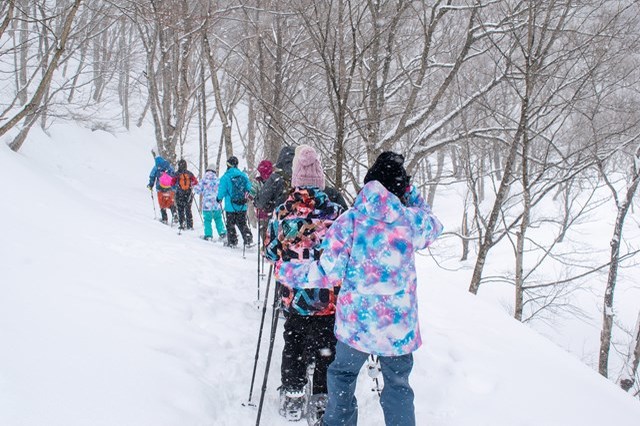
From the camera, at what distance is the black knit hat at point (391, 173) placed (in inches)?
99.0

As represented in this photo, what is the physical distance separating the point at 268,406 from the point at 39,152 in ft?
69.2

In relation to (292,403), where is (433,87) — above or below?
above

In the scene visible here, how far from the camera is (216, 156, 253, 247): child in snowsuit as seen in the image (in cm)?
830

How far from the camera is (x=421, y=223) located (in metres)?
2.58

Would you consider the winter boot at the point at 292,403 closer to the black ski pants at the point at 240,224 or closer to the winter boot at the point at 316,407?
the winter boot at the point at 316,407

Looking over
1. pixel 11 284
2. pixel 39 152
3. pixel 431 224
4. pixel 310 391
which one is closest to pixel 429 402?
pixel 310 391

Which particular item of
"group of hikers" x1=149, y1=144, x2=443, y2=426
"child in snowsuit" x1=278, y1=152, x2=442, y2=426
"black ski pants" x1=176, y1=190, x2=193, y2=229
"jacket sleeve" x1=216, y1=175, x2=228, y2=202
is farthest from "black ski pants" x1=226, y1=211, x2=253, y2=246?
"child in snowsuit" x1=278, y1=152, x2=442, y2=426

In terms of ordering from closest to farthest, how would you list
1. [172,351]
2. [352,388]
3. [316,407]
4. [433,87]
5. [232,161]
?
1. [352,388]
2. [316,407]
3. [172,351]
4. [232,161]
5. [433,87]

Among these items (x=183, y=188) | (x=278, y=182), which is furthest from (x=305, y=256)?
(x=183, y=188)

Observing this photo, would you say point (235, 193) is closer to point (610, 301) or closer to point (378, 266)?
point (378, 266)

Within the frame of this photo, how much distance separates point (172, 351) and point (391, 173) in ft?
8.23

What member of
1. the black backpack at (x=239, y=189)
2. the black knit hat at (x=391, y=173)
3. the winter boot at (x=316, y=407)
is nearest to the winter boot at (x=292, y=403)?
the winter boot at (x=316, y=407)

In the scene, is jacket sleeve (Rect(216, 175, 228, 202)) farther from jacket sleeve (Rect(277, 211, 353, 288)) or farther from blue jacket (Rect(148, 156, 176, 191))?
jacket sleeve (Rect(277, 211, 353, 288))

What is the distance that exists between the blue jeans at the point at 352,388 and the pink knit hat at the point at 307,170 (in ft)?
4.23
